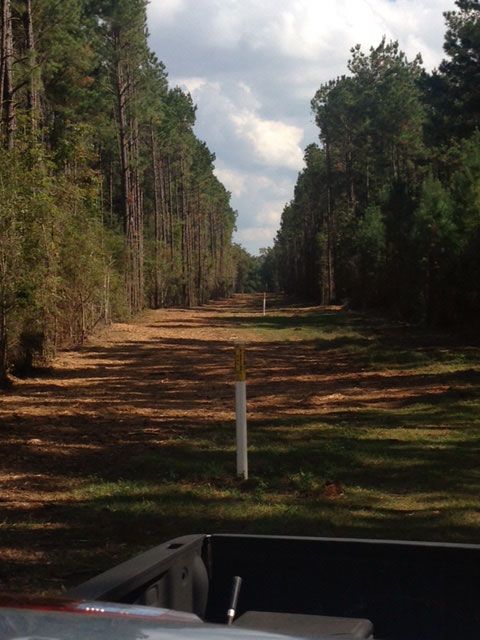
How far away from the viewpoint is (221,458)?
11.3 m

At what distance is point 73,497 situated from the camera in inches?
374

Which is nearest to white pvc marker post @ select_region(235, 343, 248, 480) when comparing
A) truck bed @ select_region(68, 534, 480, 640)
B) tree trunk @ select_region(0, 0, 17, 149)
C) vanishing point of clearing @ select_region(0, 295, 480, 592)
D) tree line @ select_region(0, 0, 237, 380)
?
vanishing point of clearing @ select_region(0, 295, 480, 592)

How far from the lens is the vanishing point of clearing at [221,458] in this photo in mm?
8055

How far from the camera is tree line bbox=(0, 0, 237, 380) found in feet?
65.5

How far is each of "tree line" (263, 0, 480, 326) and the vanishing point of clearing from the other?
13148mm

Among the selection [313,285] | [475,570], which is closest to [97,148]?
[313,285]

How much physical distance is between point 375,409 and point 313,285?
7326cm

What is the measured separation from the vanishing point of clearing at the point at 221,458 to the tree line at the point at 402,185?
1315 centimetres

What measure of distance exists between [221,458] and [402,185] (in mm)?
41901

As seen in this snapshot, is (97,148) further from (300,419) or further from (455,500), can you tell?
(455,500)

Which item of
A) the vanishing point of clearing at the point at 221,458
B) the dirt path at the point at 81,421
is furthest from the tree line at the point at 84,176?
the vanishing point of clearing at the point at 221,458

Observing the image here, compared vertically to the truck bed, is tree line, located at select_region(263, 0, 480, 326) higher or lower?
higher

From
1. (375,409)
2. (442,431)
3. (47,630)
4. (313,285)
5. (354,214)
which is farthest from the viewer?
(313,285)

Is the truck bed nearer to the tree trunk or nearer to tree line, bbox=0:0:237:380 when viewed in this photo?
tree line, bbox=0:0:237:380
